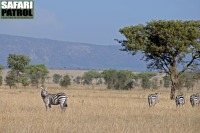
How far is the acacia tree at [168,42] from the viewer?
141 ft

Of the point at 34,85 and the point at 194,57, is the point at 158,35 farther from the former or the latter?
the point at 34,85

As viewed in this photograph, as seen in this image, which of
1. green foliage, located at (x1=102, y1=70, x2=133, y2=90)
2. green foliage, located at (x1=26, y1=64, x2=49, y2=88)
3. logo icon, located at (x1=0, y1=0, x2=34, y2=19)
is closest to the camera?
logo icon, located at (x1=0, y1=0, x2=34, y2=19)

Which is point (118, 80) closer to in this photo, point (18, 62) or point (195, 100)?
point (18, 62)

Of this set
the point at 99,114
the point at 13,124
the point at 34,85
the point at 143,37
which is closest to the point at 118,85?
the point at 34,85

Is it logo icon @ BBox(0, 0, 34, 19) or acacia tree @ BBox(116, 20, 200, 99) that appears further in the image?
acacia tree @ BBox(116, 20, 200, 99)

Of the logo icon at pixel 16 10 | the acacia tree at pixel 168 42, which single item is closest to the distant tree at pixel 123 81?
the acacia tree at pixel 168 42

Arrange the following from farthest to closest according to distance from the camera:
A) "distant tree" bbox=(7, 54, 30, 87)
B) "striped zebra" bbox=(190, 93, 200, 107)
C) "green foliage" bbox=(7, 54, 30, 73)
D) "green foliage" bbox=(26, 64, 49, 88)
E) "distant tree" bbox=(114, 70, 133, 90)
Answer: "green foliage" bbox=(26, 64, 49, 88) < "distant tree" bbox=(114, 70, 133, 90) < "green foliage" bbox=(7, 54, 30, 73) < "distant tree" bbox=(7, 54, 30, 87) < "striped zebra" bbox=(190, 93, 200, 107)

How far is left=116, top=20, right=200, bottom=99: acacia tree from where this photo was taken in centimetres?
4312

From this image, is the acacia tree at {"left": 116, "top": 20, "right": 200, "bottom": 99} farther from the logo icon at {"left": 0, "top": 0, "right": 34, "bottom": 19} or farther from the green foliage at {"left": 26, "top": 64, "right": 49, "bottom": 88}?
the green foliage at {"left": 26, "top": 64, "right": 49, "bottom": 88}

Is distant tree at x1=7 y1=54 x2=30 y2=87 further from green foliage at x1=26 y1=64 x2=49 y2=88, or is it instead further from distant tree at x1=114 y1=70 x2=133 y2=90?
distant tree at x1=114 y1=70 x2=133 y2=90

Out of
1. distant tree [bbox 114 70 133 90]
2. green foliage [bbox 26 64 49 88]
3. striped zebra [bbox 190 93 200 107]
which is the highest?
green foliage [bbox 26 64 49 88]

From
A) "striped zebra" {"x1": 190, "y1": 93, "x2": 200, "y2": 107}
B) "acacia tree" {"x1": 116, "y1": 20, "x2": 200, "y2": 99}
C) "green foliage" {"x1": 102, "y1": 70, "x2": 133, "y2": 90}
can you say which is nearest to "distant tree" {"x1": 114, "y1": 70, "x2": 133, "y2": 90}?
"green foliage" {"x1": 102, "y1": 70, "x2": 133, "y2": 90}

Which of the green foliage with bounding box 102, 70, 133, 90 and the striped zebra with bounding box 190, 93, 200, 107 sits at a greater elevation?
the green foliage with bounding box 102, 70, 133, 90

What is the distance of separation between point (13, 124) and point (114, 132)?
339 centimetres
